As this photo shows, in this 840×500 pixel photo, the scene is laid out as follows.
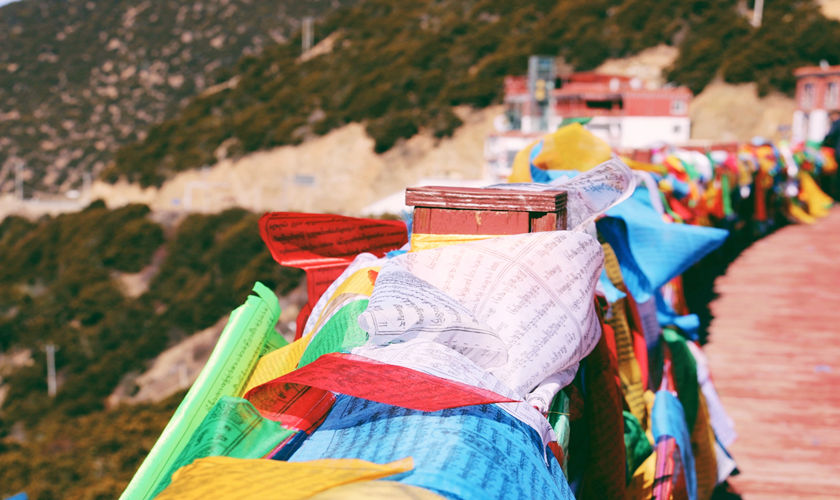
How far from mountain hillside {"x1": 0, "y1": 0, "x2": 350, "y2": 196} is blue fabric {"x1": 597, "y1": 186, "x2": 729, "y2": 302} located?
199 ft

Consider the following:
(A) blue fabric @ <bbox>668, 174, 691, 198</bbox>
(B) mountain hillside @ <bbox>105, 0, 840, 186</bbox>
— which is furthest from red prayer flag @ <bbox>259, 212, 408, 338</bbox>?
(B) mountain hillside @ <bbox>105, 0, 840, 186</bbox>

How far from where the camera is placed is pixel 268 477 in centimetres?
77

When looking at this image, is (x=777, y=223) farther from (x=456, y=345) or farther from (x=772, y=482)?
(x=456, y=345)

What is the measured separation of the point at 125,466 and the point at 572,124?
1760 centimetres

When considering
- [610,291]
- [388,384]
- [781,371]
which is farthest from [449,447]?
[781,371]

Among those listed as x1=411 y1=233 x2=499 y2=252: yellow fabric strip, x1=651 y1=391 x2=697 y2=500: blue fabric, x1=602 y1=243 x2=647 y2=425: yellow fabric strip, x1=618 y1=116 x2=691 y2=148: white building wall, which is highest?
x1=411 y1=233 x2=499 y2=252: yellow fabric strip

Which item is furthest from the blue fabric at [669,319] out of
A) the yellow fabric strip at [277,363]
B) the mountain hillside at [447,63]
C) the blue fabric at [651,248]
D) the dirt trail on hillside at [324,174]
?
the mountain hillside at [447,63]

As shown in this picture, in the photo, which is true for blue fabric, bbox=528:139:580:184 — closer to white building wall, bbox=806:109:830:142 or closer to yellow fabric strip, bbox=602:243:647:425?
yellow fabric strip, bbox=602:243:647:425

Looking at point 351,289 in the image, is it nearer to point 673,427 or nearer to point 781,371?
point 673,427

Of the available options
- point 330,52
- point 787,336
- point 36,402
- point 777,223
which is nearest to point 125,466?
point 36,402

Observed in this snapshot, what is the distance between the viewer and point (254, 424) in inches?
40.1

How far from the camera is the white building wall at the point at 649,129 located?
3359 cm

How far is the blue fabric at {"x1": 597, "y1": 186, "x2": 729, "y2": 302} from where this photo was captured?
228 centimetres

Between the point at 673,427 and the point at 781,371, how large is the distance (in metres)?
1.60
